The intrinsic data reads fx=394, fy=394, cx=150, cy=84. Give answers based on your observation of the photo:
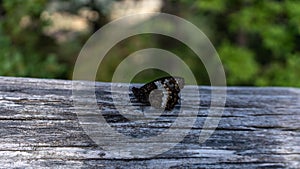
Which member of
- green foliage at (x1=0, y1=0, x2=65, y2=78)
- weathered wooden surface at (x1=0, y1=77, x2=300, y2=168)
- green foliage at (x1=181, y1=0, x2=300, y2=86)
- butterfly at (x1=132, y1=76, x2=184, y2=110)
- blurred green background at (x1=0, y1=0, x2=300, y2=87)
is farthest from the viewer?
green foliage at (x1=181, y1=0, x2=300, y2=86)

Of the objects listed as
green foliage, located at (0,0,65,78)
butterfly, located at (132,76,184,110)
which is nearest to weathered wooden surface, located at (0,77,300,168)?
butterfly, located at (132,76,184,110)

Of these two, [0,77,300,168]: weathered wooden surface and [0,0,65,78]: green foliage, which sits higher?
[0,0,65,78]: green foliage

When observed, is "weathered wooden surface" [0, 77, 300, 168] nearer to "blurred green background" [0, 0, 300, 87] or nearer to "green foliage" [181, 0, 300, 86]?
"blurred green background" [0, 0, 300, 87]

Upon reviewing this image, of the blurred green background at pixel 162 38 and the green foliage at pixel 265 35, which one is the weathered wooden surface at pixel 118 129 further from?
the green foliage at pixel 265 35

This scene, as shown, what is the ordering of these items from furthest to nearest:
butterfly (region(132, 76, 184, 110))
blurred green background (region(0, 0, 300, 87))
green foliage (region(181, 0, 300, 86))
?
green foliage (region(181, 0, 300, 86)), blurred green background (region(0, 0, 300, 87)), butterfly (region(132, 76, 184, 110))

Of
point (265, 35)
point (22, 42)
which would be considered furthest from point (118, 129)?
point (265, 35)

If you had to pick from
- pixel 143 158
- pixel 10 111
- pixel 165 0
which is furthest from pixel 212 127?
pixel 165 0

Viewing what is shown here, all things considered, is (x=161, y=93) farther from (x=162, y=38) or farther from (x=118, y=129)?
(x=162, y=38)
